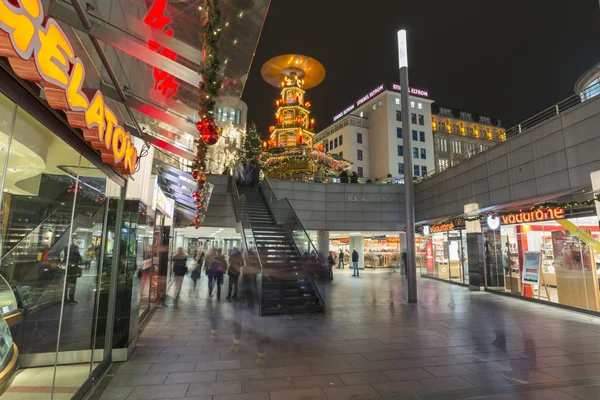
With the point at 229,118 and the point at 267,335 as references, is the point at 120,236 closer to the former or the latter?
the point at 267,335

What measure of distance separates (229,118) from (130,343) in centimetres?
3456

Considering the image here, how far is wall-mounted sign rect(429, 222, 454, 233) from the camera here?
55.6 ft

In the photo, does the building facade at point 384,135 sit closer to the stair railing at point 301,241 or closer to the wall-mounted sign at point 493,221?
the wall-mounted sign at point 493,221

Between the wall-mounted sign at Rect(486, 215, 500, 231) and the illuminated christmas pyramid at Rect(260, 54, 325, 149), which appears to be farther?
the illuminated christmas pyramid at Rect(260, 54, 325, 149)

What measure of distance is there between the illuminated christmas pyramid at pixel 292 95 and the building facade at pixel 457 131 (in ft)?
96.6

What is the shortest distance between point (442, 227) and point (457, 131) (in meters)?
51.5

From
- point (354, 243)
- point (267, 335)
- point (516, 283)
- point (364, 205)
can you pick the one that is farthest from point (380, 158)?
point (267, 335)

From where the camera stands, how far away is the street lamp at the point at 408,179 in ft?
37.8

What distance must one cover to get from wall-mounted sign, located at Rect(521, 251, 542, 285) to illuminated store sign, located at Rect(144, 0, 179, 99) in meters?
12.7

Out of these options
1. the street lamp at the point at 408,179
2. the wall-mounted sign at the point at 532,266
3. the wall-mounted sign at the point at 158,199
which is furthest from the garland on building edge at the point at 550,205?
the wall-mounted sign at the point at 158,199

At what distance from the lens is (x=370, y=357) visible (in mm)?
5762

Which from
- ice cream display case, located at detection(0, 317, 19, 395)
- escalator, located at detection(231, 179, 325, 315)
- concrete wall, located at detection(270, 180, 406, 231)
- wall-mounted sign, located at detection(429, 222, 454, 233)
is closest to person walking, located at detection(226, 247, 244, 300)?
escalator, located at detection(231, 179, 325, 315)

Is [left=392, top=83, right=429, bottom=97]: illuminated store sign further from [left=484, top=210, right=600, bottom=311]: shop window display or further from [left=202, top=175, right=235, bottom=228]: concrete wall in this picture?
[left=484, top=210, right=600, bottom=311]: shop window display

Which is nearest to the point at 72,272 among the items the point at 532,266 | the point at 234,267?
the point at 234,267
